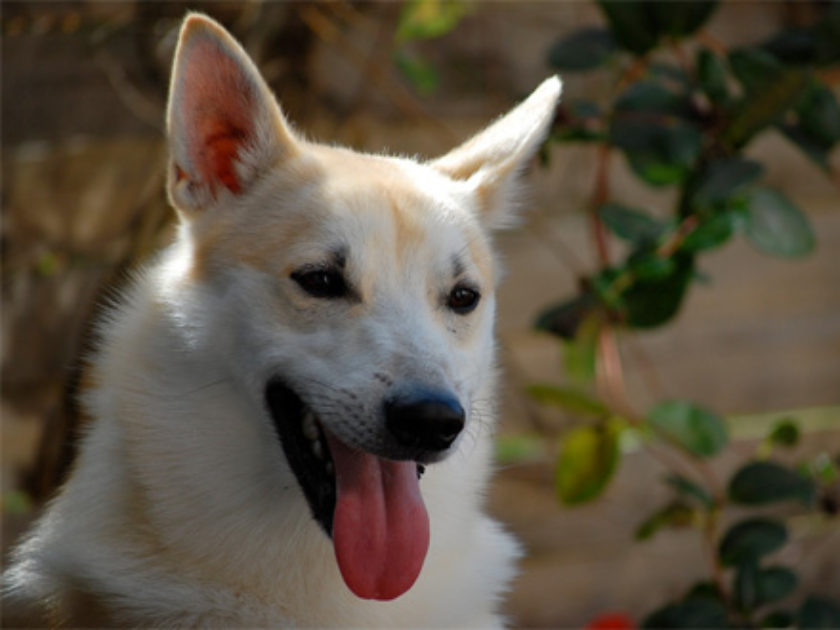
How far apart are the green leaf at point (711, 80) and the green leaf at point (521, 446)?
1.56 metres

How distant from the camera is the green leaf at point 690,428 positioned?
303cm

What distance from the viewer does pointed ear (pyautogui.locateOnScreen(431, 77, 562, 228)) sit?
244cm

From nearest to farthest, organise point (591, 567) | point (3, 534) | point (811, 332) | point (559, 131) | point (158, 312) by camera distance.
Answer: point (158, 312) → point (559, 131) → point (3, 534) → point (591, 567) → point (811, 332)

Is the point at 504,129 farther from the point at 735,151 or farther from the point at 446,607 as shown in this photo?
the point at 446,607

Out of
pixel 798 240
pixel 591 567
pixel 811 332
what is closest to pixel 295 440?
pixel 798 240

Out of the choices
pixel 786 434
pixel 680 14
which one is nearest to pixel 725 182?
pixel 680 14

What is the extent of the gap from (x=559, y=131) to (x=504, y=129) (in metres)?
0.60

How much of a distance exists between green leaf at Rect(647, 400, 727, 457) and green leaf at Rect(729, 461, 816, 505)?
12 centimetres

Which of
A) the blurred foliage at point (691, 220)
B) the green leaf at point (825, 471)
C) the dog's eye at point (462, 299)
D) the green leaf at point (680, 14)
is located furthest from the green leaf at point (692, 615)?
the green leaf at point (680, 14)

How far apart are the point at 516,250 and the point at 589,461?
3.81 ft

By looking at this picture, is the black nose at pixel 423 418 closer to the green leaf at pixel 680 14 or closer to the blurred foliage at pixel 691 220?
the blurred foliage at pixel 691 220

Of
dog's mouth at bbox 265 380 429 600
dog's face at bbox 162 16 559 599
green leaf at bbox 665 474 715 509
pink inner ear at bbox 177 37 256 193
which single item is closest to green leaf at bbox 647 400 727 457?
green leaf at bbox 665 474 715 509

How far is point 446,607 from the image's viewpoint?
215 cm

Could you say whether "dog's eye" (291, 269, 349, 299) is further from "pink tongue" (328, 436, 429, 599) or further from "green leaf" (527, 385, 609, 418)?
"green leaf" (527, 385, 609, 418)
